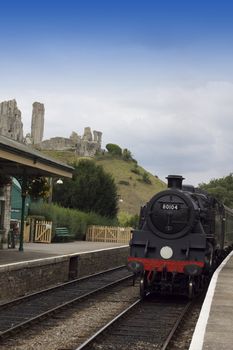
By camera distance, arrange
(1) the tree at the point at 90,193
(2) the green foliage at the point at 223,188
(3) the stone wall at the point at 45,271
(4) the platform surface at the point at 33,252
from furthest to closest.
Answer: (2) the green foliage at the point at 223,188 → (1) the tree at the point at 90,193 → (4) the platform surface at the point at 33,252 → (3) the stone wall at the point at 45,271

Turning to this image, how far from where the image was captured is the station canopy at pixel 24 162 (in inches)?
596

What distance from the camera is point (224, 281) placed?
12.5 meters

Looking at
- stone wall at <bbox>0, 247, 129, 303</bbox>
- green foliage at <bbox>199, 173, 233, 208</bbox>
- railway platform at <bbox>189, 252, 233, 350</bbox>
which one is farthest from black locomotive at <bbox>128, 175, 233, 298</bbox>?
green foliage at <bbox>199, 173, 233, 208</bbox>

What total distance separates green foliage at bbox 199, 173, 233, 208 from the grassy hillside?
407 inches

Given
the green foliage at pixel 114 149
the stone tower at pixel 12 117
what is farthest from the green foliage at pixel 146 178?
the stone tower at pixel 12 117

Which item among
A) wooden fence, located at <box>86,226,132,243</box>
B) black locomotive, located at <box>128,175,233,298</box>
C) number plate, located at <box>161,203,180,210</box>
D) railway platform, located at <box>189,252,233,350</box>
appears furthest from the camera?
wooden fence, located at <box>86,226,132,243</box>

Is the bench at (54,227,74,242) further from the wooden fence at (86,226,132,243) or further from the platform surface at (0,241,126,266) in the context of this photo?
the platform surface at (0,241,126,266)

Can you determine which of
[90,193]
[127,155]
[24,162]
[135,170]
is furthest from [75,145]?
[24,162]

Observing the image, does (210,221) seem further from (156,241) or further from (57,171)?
(57,171)

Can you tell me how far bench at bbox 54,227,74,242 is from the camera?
94.0 ft

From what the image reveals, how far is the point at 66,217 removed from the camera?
3183cm

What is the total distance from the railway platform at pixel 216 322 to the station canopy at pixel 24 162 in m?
6.63

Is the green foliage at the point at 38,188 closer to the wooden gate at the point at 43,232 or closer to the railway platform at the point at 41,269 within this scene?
the railway platform at the point at 41,269

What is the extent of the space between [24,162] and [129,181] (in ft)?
290
